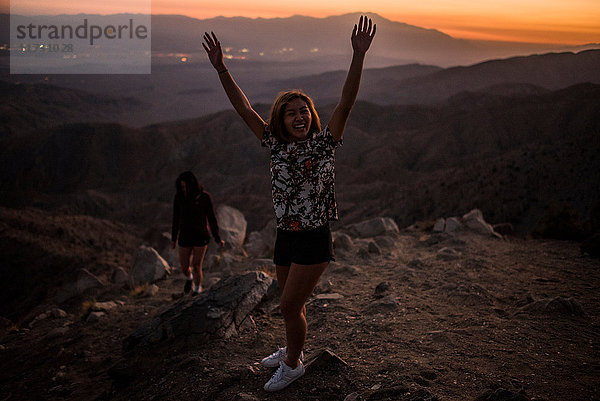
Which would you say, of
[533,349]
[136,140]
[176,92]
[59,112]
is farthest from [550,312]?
[176,92]

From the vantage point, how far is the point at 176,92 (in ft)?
533

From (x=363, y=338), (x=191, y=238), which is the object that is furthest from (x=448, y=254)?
(x=191, y=238)

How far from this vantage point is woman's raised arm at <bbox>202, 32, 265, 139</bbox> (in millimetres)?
2430

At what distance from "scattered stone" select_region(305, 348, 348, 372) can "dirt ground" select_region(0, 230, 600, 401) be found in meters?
0.01

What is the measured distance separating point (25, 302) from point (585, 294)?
14725mm

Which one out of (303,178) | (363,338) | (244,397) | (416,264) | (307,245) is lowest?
(416,264)

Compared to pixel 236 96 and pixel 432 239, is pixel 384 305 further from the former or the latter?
pixel 432 239

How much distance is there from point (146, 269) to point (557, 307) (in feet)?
23.2

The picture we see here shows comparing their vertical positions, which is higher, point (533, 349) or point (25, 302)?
point (533, 349)

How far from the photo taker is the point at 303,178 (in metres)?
2.22

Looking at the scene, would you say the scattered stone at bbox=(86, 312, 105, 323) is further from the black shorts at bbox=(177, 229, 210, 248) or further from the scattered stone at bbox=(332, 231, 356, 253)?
the scattered stone at bbox=(332, 231, 356, 253)

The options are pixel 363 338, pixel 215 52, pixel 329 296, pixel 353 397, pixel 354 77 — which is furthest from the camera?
pixel 329 296

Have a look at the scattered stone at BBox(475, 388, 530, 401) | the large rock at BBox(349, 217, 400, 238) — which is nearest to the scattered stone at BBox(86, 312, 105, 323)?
the scattered stone at BBox(475, 388, 530, 401)

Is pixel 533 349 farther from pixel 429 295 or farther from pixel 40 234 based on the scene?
pixel 40 234
